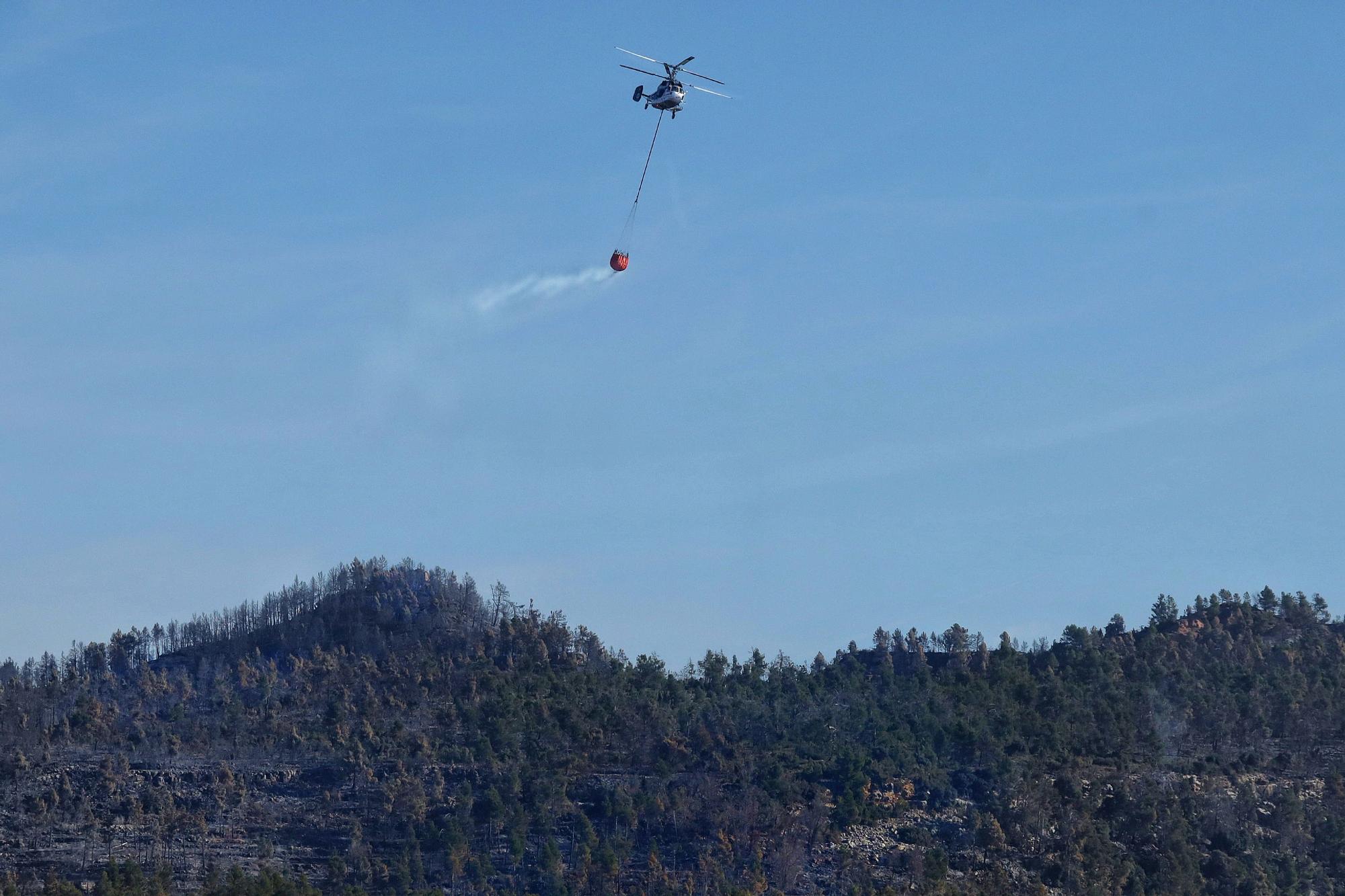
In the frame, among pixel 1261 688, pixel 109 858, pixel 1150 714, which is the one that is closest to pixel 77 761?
pixel 109 858

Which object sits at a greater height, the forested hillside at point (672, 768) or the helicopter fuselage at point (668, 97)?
the helicopter fuselage at point (668, 97)

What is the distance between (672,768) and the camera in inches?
5084

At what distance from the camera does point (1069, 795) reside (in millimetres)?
125312

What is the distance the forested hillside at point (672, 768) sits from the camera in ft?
379

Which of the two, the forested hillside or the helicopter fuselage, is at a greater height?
the helicopter fuselage

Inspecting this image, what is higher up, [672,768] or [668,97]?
[668,97]

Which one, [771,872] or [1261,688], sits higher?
[1261,688]

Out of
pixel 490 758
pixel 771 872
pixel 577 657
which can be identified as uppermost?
pixel 577 657

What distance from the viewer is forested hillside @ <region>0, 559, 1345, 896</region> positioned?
116m

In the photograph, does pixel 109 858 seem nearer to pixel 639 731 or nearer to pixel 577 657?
pixel 639 731

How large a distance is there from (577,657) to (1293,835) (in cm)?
6263

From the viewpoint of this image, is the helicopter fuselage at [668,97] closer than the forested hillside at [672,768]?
Yes

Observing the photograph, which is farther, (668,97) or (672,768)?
(672,768)

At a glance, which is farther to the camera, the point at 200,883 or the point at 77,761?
the point at 77,761
